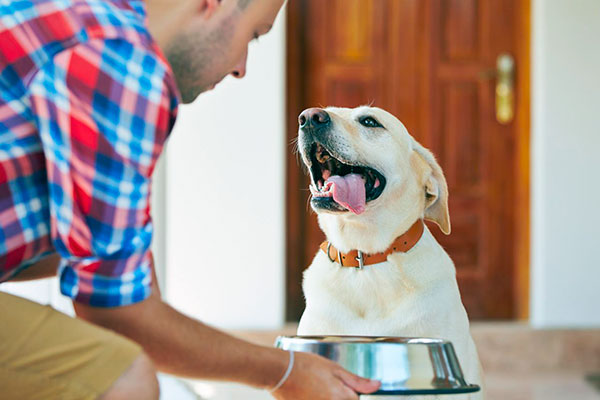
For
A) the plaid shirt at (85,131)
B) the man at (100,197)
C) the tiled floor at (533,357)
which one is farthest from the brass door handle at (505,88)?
the plaid shirt at (85,131)

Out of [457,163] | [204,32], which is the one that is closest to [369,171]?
[204,32]

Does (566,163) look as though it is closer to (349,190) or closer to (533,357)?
(533,357)

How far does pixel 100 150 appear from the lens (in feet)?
3.82

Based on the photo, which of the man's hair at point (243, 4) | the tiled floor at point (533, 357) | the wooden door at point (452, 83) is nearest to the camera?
the man's hair at point (243, 4)

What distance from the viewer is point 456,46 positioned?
15.5 ft

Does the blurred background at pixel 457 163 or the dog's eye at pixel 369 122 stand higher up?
the dog's eye at pixel 369 122

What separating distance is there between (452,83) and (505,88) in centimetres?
29

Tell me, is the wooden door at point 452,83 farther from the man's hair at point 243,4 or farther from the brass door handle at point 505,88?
the man's hair at point 243,4

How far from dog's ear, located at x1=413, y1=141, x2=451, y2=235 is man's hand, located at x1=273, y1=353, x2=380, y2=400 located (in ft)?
1.51

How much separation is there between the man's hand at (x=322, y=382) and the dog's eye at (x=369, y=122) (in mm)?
529

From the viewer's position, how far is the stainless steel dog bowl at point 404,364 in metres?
1.26

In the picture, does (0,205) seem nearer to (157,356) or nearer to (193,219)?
(157,356)

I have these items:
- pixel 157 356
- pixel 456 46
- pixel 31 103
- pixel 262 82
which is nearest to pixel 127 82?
pixel 31 103

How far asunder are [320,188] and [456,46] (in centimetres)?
336
